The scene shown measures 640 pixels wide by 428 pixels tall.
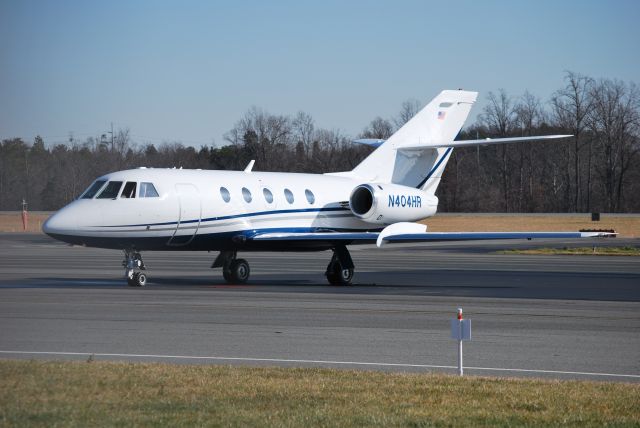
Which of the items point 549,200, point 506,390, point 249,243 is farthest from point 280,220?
point 549,200

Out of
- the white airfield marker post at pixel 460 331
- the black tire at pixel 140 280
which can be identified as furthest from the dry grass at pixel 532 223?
the white airfield marker post at pixel 460 331

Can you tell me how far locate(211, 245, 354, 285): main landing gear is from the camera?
24.2 metres

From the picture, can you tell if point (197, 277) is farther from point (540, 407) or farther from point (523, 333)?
Answer: point (540, 407)

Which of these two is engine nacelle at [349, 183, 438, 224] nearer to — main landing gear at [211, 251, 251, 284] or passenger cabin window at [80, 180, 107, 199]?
main landing gear at [211, 251, 251, 284]

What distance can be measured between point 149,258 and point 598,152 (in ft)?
202

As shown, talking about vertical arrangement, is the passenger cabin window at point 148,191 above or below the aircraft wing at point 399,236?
above

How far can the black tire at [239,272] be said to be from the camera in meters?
24.7

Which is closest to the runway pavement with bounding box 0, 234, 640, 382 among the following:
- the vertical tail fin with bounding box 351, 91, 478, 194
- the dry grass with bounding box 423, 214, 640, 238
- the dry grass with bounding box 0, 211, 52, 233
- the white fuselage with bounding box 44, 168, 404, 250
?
the white fuselage with bounding box 44, 168, 404, 250

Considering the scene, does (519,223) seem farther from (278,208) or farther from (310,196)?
(278,208)

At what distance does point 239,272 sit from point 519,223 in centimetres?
4291

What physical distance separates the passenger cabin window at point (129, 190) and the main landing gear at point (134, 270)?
1255 mm

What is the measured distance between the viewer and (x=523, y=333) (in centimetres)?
1420

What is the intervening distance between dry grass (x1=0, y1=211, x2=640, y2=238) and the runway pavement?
30.5 metres

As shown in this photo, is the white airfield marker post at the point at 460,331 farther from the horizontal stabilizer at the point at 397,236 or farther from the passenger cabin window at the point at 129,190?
the passenger cabin window at the point at 129,190
